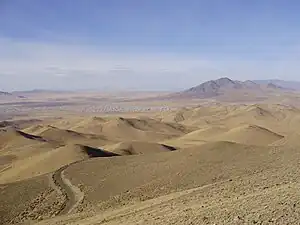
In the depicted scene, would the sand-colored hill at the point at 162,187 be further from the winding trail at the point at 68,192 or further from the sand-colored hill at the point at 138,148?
the sand-colored hill at the point at 138,148

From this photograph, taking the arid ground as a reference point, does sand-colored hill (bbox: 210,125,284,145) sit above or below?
below

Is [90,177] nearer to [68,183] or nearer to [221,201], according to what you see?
[68,183]

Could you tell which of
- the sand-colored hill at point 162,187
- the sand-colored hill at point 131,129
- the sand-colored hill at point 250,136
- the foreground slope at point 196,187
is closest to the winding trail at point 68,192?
the sand-colored hill at point 162,187

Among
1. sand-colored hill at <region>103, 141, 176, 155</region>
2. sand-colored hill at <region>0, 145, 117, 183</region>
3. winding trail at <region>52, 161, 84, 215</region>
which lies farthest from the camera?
sand-colored hill at <region>103, 141, 176, 155</region>

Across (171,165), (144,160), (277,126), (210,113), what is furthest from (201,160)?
(210,113)

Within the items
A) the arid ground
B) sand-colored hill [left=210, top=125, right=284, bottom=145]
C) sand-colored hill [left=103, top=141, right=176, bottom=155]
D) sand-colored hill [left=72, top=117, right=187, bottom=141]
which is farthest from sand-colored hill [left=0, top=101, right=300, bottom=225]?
sand-colored hill [left=72, top=117, right=187, bottom=141]

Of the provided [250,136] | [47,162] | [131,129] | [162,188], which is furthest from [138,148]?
[131,129]

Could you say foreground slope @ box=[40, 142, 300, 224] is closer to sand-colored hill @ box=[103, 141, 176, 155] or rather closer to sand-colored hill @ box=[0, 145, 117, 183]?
sand-colored hill @ box=[0, 145, 117, 183]

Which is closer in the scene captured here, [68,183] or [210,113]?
[68,183]

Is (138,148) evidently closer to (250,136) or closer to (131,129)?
(250,136)
